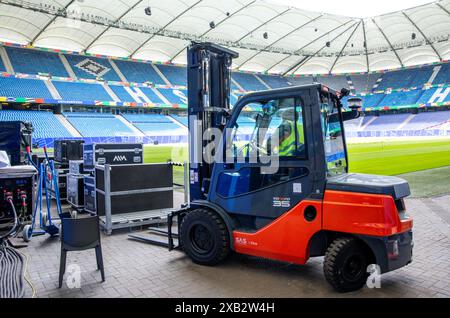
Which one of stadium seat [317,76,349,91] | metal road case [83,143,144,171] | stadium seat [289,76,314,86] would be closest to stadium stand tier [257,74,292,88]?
stadium seat [289,76,314,86]

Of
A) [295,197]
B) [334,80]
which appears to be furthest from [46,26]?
[334,80]

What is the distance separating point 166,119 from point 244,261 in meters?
49.9

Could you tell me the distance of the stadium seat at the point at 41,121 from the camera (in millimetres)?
38094

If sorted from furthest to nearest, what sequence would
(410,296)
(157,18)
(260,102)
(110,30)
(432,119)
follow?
1. (432,119)
2. (110,30)
3. (157,18)
4. (260,102)
5. (410,296)

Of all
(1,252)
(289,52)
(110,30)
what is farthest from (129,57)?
(1,252)

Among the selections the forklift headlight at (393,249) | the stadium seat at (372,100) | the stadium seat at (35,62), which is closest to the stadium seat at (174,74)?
the stadium seat at (35,62)

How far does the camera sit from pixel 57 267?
5.53 m

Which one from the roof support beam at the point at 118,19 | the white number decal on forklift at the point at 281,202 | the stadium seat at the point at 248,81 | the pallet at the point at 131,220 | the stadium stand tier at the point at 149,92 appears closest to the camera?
the white number decal on forklift at the point at 281,202

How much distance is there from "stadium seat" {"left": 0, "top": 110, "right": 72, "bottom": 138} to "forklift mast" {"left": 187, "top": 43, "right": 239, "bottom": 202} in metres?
35.2

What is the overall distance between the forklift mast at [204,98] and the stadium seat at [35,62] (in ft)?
158

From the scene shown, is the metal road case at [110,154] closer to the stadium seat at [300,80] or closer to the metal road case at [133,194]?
the metal road case at [133,194]

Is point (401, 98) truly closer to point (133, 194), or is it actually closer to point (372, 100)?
point (372, 100)
